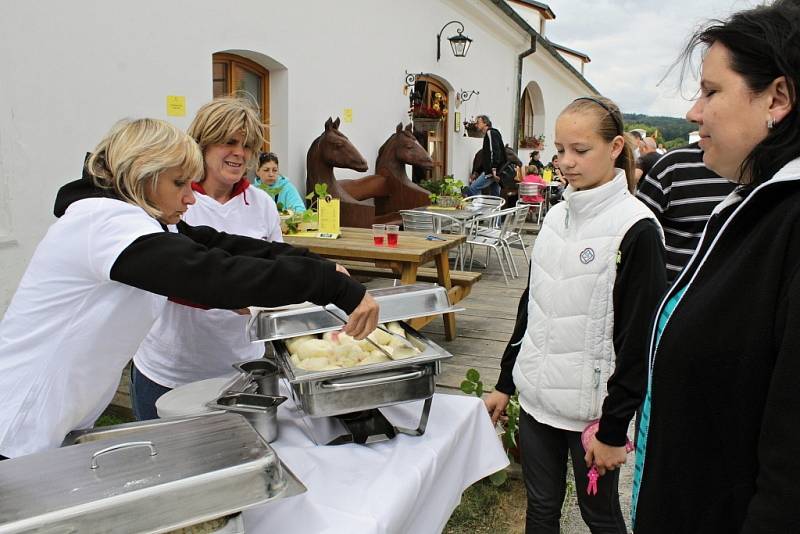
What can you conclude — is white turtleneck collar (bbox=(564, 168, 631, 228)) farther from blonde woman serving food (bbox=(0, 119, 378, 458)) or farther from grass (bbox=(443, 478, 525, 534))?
grass (bbox=(443, 478, 525, 534))

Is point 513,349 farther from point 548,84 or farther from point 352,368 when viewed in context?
point 548,84

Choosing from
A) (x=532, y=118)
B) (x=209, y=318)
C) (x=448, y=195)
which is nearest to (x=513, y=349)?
(x=209, y=318)

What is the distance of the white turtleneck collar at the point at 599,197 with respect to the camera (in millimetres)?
1819

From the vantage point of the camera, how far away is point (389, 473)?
1513 mm

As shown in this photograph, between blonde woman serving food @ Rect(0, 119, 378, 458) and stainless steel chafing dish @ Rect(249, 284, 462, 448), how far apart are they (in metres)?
0.22

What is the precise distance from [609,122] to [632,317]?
553 millimetres

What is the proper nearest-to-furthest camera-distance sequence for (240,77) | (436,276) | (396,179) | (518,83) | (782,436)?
(782,436) → (436,276) → (240,77) → (396,179) → (518,83)

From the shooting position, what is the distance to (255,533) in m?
1.26

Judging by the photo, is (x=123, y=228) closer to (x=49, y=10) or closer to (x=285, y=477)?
(x=285, y=477)

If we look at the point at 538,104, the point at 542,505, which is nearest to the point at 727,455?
the point at 542,505

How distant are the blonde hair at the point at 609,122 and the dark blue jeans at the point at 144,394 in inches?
62.3

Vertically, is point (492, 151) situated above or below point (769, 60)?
above

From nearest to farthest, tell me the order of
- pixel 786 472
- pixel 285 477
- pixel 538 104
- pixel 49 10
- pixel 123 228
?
1. pixel 786 472
2. pixel 285 477
3. pixel 123 228
4. pixel 49 10
5. pixel 538 104

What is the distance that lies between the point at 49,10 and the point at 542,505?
13.9ft
